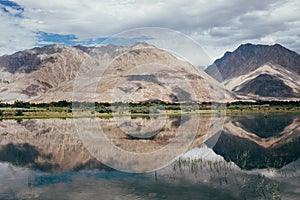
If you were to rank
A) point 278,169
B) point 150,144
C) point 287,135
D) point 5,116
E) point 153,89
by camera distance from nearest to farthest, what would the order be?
point 278,169
point 150,144
point 287,135
point 5,116
point 153,89

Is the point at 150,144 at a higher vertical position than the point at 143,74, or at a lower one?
lower

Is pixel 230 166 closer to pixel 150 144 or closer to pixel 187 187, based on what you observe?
pixel 187 187

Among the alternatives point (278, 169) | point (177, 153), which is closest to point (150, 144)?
point (177, 153)

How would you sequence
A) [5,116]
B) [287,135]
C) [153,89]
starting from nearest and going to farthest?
[287,135]
[5,116]
[153,89]

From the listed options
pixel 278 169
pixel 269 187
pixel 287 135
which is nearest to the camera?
pixel 269 187

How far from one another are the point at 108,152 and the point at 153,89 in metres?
118

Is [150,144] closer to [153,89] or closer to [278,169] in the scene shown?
[278,169]

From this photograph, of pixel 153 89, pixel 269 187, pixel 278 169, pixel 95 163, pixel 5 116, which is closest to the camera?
pixel 269 187

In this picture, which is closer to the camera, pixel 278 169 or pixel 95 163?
pixel 278 169

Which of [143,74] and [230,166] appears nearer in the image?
[230,166]

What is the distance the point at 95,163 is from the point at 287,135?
77.9 feet

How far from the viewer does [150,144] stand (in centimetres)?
2833

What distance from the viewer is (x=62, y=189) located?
17.1 metres

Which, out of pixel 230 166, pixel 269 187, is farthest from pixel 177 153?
pixel 269 187
